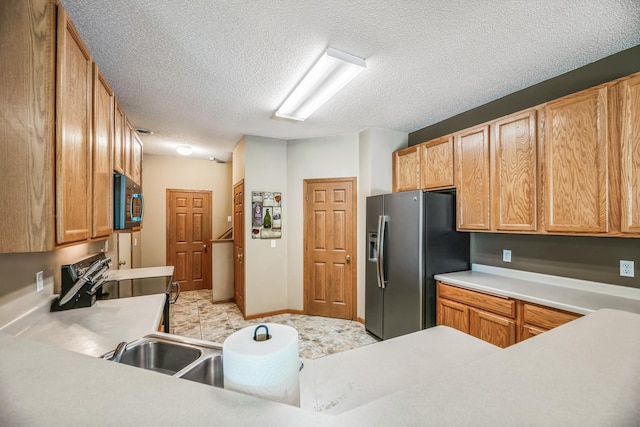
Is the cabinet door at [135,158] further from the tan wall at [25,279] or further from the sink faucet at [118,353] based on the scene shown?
the sink faucet at [118,353]

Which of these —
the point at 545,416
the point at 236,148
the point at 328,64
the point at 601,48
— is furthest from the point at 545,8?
the point at 236,148

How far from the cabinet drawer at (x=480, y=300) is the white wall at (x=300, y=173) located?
2.11 meters

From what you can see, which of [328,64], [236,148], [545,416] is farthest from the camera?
[236,148]

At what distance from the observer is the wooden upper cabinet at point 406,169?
11.2ft

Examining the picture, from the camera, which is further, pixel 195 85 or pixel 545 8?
pixel 195 85

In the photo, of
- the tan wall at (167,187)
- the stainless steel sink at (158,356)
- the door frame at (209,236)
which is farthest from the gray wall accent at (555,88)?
the door frame at (209,236)

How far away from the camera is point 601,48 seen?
1.98 metres

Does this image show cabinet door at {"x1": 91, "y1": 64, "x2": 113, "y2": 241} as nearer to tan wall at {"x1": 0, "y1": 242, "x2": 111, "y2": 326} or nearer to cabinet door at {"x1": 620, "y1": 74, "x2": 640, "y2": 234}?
tan wall at {"x1": 0, "y1": 242, "x2": 111, "y2": 326}

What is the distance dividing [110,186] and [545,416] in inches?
98.1

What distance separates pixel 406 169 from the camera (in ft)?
11.7

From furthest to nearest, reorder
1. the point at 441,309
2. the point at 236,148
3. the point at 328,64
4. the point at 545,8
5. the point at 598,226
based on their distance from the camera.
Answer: the point at 236,148, the point at 441,309, the point at 328,64, the point at 598,226, the point at 545,8

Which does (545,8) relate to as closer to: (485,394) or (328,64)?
(328,64)

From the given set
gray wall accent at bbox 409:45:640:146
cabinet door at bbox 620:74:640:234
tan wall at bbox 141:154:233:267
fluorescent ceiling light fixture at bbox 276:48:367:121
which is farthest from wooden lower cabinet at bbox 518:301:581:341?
tan wall at bbox 141:154:233:267

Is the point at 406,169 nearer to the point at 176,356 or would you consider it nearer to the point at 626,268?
the point at 626,268
